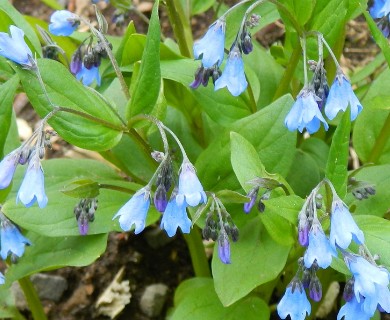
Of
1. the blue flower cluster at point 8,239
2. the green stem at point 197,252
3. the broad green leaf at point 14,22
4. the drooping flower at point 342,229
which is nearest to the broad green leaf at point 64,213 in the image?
the blue flower cluster at point 8,239

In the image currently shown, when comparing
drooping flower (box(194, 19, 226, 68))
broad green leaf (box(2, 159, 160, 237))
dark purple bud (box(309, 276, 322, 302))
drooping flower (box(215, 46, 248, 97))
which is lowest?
broad green leaf (box(2, 159, 160, 237))

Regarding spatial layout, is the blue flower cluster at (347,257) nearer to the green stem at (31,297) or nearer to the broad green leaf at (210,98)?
the broad green leaf at (210,98)

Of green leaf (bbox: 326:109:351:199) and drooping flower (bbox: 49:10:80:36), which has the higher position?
drooping flower (bbox: 49:10:80:36)

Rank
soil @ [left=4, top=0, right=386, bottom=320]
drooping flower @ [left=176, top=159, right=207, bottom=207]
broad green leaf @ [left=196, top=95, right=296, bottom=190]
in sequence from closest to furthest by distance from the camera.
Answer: drooping flower @ [left=176, top=159, right=207, bottom=207]
broad green leaf @ [left=196, top=95, right=296, bottom=190]
soil @ [left=4, top=0, right=386, bottom=320]

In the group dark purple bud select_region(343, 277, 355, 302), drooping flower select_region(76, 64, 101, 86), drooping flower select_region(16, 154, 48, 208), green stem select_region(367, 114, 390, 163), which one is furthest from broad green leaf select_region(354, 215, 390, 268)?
drooping flower select_region(76, 64, 101, 86)

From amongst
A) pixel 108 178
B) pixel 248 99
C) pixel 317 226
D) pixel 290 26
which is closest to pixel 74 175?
pixel 108 178

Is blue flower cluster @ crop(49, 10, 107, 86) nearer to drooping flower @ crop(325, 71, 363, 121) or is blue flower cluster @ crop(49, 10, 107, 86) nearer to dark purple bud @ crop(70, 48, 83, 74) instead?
dark purple bud @ crop(70, 48, 83, 74)

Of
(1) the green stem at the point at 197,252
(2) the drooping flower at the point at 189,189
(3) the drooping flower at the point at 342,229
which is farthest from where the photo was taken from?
(1) the green stem at the point at 197,252
